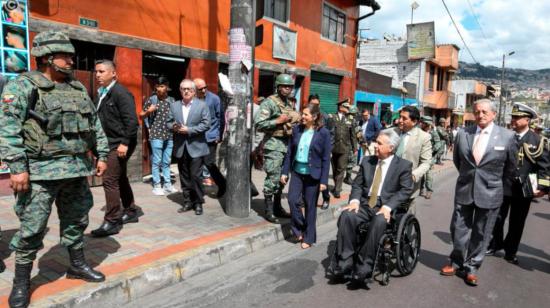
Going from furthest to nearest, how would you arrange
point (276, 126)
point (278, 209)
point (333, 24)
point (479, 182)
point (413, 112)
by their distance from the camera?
point (333, 24) → point (278, 209) → point (276, 126) → point (413, 112) → point (479, 182)

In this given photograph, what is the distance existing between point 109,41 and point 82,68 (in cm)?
A: 65

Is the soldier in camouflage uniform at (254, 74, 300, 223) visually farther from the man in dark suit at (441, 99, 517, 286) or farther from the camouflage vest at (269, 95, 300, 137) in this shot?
the man in dark suit at (441, 99, 517, 286)

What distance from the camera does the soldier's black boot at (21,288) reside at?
114 inches

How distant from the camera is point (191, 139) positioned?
221 inches

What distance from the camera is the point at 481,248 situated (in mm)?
4086

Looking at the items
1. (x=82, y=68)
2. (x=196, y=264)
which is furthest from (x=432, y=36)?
(x=196, y=264)

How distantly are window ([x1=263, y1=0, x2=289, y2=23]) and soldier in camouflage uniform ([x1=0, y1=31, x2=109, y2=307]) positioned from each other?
8.39m

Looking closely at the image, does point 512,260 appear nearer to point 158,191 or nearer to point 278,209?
point 278,209

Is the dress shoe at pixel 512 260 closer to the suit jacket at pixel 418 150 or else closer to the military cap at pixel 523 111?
the suit jacket at pixel 418 150

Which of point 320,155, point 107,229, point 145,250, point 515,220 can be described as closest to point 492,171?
point 515,220

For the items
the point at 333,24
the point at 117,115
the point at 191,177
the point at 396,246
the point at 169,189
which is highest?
the point at 333,24

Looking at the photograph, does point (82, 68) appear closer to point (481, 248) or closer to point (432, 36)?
point (481, 248)

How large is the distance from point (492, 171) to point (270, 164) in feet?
8.58

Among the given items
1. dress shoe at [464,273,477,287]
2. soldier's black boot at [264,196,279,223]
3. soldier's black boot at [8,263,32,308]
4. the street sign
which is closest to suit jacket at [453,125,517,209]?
dress shoe at [464,273,477,287]
